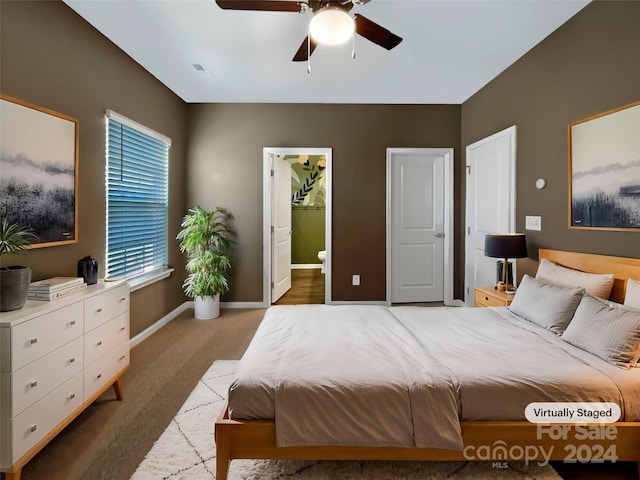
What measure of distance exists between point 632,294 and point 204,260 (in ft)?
12.5

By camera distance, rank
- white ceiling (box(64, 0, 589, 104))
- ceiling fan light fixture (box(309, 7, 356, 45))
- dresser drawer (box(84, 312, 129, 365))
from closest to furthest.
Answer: ceiling fan light fixture (box(309, 7, 356, 45)) < dresser drawer (box(84, 312, 129, 365)) < white ceiling (box(64, 0, 589, 104))

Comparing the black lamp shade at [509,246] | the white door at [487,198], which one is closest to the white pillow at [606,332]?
the black lamp shade at [509,246]

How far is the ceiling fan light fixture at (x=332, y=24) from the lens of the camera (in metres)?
1.85

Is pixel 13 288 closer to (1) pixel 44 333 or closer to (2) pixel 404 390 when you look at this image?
(1) pixel 44 333

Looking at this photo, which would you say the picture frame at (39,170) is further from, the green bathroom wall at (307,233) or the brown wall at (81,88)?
the green bathroom wall at (307,233)

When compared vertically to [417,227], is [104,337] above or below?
below

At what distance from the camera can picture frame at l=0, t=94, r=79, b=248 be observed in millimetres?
2006

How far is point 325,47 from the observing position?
3178mm

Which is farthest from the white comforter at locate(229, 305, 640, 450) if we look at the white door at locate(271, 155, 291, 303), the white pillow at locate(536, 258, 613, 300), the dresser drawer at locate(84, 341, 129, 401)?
the white door at locate(271, 155, 291, 303)

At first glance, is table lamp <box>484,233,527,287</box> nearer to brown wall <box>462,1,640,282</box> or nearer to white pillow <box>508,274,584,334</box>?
brown wall <box>462,1,640,282</box>

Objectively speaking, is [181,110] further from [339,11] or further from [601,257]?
[601,257]

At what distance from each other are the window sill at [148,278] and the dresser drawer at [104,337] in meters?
0.88

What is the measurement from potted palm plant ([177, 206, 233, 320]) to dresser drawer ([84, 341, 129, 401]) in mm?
1712

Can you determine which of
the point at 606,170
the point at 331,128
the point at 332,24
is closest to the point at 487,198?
the point at 606,170
